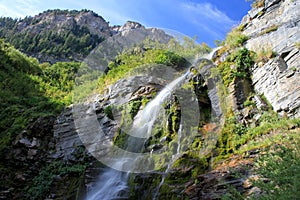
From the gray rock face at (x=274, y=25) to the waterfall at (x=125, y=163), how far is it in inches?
124

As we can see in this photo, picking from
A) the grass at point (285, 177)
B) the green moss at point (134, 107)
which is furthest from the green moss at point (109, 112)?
the grass at point (285, 177)

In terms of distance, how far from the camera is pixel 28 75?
20.6 meters

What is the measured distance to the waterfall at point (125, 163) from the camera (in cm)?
783

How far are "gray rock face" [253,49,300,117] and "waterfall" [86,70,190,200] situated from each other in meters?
2.83

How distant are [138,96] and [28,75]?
11408mm

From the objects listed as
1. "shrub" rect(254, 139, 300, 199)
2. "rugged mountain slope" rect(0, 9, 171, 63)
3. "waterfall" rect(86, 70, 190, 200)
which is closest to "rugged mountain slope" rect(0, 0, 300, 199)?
"shrub" rect(254, 139, 300, 199)

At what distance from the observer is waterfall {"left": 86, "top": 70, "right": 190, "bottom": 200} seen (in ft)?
25.7

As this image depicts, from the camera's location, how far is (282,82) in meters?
8.40

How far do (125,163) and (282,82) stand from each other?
5.18 m

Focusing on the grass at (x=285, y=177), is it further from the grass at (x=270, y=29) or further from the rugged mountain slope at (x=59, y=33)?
the rugged mountain slope at (x=59, y=33)

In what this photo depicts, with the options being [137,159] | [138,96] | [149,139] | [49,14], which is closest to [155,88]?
Result: [138,96]

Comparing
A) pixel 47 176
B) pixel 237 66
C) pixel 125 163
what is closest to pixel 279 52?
pixel 237 66

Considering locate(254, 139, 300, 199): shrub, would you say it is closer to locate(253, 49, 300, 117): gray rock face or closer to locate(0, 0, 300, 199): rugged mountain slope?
locate(0, 0, 300, 199): rugged mountain slope

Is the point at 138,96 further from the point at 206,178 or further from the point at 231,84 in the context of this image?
the point at 206,178
